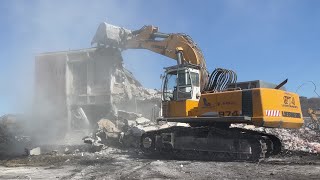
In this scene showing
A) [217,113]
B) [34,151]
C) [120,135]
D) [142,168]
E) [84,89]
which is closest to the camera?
[142,168]

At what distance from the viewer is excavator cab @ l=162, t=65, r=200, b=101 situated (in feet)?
41.9

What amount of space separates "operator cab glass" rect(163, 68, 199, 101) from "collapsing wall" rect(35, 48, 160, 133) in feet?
21.5

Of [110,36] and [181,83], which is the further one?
[110,36]

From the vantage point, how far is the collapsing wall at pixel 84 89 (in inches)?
789

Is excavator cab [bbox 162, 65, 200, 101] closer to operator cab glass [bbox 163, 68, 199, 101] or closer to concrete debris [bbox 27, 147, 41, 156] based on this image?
operator cab glass [bbox 163, 68, 199, 101]

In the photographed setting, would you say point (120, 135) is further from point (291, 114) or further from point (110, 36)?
point (291, 114)

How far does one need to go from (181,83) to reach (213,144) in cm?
224

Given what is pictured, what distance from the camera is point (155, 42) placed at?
55.2 feet

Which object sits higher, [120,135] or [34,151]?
[120,135]

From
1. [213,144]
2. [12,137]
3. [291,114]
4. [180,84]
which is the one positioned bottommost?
[213,144]

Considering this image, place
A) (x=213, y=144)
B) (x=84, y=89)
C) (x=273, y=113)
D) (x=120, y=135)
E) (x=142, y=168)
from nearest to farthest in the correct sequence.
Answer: (x=142, y=168) < (x=273, y=113) < (x=213, y=144) < (x=120, y=135) < (x=84, y=89)

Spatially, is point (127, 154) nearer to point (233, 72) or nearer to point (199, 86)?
point (199, 86)

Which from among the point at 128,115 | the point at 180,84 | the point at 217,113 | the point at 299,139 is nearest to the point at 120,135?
the point at 128,115

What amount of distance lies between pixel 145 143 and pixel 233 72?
394cm
